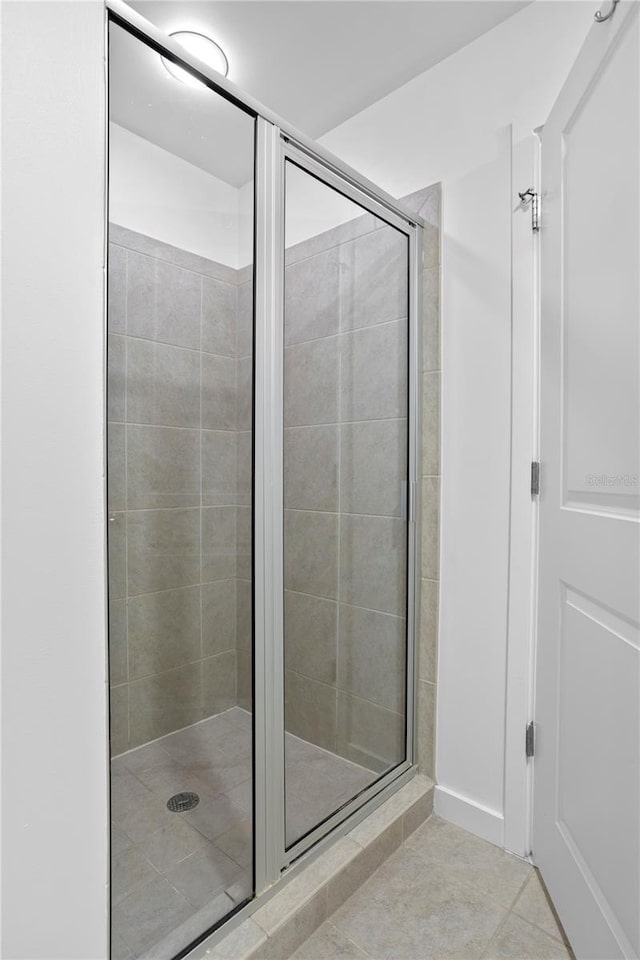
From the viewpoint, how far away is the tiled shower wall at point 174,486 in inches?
38.7

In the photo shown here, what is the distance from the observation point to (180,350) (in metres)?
1.08

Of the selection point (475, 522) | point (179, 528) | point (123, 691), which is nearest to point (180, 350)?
point (179, 528)

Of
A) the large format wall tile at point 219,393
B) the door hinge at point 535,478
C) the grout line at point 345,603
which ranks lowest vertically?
the grout line at point 345,603

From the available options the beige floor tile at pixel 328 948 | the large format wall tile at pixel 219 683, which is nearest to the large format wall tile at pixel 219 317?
the large format wall tile at pixel 219 683

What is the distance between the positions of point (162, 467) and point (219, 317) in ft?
1.20

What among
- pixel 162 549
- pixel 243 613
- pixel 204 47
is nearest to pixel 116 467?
pixel 162 549

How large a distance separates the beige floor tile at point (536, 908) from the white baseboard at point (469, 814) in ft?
0.51

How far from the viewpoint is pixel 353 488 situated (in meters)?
1.54

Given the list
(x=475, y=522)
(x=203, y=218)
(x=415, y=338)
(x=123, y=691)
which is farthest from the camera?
(x=415, y=338)

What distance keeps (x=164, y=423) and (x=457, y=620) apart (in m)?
1.12

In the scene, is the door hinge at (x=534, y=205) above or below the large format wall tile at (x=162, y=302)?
above

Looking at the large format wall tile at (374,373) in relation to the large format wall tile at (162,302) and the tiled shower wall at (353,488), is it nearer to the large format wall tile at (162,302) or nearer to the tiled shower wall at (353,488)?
the tiled shower wall at (353,488)

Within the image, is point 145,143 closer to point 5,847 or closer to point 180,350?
point 180,350

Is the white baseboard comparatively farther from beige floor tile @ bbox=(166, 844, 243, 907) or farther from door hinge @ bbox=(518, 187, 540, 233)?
door hinge @ bbox=(518, 187, 540, 233)
